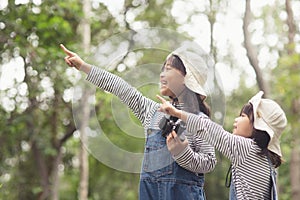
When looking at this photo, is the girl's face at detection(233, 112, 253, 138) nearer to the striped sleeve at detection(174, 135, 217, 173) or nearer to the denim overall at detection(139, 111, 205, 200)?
the striped sleeve at detection(174, 135, 217, 173)

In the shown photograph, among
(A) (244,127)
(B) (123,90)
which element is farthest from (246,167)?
(B) (123,90)

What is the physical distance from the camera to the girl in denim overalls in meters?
2.97

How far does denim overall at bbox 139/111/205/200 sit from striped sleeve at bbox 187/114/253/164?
0.23 metres

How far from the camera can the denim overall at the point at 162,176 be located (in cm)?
297

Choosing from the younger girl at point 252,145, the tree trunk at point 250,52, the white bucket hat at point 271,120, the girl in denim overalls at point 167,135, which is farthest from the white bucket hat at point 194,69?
the tree trunk at point 250,52

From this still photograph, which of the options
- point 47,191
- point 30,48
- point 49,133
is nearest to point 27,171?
point 47,191

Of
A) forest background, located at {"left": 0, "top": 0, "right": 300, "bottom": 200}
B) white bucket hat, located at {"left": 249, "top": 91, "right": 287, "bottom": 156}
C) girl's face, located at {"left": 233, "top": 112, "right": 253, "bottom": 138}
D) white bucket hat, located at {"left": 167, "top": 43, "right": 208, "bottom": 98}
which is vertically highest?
white bucket hat, located at {"left": 167, "top": 43, "right": 208, "bottom": 98}

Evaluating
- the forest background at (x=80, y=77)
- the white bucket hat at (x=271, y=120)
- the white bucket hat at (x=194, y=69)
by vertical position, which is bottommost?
the forest background at (x=80, y=77)

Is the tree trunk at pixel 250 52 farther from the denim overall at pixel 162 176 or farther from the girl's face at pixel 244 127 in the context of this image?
the denim overall at pixel 162 176

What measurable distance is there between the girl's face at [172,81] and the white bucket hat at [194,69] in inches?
1.4

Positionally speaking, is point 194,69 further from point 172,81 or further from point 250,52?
point 250,52

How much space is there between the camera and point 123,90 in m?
3.08

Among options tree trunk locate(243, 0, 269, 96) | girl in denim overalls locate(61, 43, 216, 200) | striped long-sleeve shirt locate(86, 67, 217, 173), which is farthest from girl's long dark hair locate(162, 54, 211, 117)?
tree trunk locate(243, 0, 269, 96)

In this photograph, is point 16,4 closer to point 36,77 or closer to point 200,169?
point 36,77
